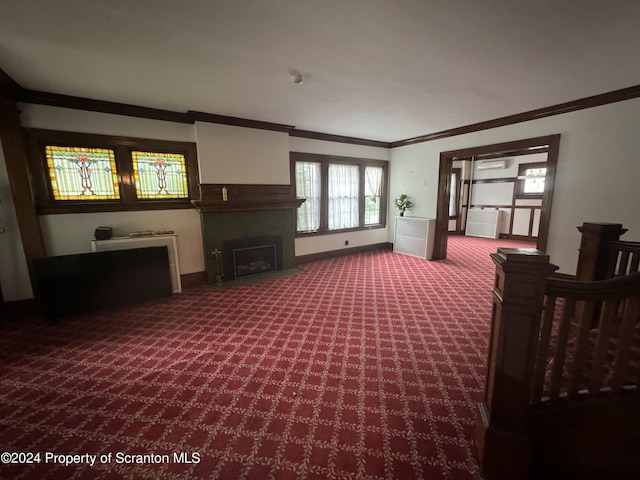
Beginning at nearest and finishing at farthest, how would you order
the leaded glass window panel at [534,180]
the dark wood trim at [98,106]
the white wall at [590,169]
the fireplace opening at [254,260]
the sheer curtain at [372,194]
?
1. the dark wood trim at [98,106]
2. the white wall at [590,169]
3. the fireplace opening at [254,260]
4. the sheer curtain at [372,194]
5. the leaded glass window panel at [534,180]

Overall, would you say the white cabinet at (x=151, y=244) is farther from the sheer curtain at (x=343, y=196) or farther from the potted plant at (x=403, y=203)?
the potted plant at (x=403, y=203)

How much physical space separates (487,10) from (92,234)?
497cm

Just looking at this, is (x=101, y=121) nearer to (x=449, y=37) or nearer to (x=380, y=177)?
(x=449, y=37)

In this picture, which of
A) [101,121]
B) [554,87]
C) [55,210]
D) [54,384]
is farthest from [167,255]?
[554,87]

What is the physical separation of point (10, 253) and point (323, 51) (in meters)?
4.35

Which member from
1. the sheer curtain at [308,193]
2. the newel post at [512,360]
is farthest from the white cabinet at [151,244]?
the newel post at [512,360]

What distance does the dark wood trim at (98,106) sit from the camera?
10.1 feet

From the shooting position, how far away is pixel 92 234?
3551 mm

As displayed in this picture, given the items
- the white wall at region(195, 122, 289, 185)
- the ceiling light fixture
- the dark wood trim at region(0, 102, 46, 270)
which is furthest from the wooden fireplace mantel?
the ceiling light fixture

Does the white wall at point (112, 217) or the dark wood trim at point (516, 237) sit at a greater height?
the white wall at point (112, 217)

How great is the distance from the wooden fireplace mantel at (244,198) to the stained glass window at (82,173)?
1.15 m

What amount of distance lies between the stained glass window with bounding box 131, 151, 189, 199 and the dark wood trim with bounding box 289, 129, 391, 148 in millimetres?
2160

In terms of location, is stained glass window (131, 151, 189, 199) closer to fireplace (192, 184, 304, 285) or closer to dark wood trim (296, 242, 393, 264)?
fireplace (192, 184, 304, 285)

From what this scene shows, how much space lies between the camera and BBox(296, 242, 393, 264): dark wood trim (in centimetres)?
552
